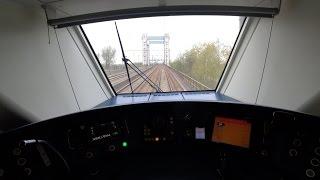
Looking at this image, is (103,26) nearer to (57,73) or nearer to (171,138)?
(57,73)

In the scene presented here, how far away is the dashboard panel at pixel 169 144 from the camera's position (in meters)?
1.47

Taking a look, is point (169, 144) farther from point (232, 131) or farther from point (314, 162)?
point (314, 162)

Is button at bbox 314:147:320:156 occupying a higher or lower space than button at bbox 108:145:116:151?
higher

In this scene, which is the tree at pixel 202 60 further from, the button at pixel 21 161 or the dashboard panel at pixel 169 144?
the button at pixel 21 161

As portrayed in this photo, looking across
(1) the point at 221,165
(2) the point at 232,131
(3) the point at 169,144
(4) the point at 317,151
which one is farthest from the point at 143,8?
(4) the point at 317,151

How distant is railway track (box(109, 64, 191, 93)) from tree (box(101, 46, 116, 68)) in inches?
8.9

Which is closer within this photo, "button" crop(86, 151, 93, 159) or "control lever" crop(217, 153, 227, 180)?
"control lever" crop(217, 153, 227, 180)

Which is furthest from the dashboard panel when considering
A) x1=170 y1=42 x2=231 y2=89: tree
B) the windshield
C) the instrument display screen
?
x1=170 y1=42 x2=231 y2=89: tree

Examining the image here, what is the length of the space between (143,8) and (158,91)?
1.83 metres

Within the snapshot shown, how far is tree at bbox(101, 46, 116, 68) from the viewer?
3.73 metres

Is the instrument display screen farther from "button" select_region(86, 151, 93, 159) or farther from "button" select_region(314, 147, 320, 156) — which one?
"button" select_region(86, 151, 93, 159)

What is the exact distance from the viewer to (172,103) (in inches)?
71.6

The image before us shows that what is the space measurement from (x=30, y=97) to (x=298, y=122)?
215 centimetres

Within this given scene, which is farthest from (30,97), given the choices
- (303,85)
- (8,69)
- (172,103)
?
(303,85)
